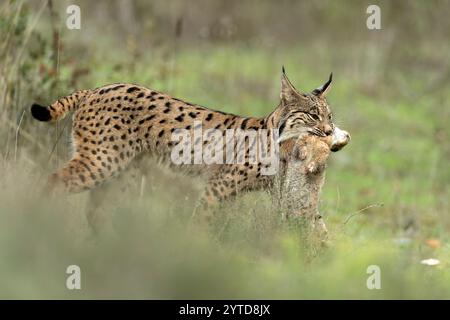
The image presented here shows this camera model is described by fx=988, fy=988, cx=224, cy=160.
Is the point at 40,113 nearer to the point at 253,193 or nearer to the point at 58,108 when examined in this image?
the point at 58,108

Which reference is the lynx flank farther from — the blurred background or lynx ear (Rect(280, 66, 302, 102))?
the blurred background

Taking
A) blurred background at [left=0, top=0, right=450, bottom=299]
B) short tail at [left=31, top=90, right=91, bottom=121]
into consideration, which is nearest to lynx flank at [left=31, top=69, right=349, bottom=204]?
short tail at [left=31, top=90, right=91, bottom=121]

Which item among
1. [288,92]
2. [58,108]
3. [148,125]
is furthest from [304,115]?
[58,108]

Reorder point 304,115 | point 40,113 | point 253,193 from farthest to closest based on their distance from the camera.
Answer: point 253,193 → point 304,115 → point 40,113

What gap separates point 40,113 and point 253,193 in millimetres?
1590

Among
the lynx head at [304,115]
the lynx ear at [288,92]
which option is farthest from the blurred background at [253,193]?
the lynx ear at [288,92]

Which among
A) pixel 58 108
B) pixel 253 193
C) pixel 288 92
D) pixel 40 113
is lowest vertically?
pixel 253 193

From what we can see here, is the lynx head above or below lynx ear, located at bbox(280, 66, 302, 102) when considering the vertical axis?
below

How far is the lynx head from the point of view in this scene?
22.1 ft

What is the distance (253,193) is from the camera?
7.03 metres
